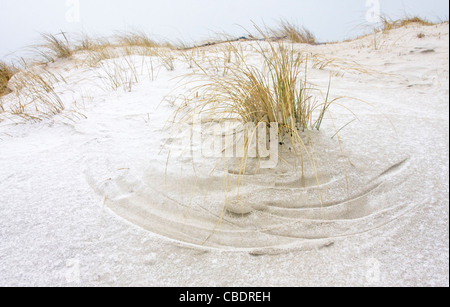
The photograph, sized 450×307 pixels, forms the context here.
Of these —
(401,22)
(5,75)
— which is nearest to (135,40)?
(5,75)

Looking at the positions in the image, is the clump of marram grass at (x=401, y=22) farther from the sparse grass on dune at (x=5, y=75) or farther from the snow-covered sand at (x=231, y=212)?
the sparse grass on dune at (x=5, y=75)

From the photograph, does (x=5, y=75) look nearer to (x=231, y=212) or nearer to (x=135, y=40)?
(x=135, y=40)

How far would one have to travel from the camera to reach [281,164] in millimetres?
1526

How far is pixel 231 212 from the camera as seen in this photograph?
4.34 feet

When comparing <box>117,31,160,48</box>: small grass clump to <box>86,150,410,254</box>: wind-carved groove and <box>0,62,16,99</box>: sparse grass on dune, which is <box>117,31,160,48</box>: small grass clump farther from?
<box>86,150,410,254</box>: wind-carved groove

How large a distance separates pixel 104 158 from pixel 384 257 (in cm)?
159

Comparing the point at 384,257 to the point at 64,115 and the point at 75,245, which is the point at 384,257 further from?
the point at 64,115

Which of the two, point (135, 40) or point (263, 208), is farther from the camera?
point (135, 40)

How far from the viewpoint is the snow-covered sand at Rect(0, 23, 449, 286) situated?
41.7 inches

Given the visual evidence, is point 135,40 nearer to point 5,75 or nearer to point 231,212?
point 5,75

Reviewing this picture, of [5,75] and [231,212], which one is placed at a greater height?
[5,75]

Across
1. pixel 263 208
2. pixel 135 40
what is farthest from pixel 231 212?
pixel 135 40

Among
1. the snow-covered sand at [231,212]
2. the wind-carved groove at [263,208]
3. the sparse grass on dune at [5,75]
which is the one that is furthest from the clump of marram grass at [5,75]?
the wind-carved groove at [263,208]
